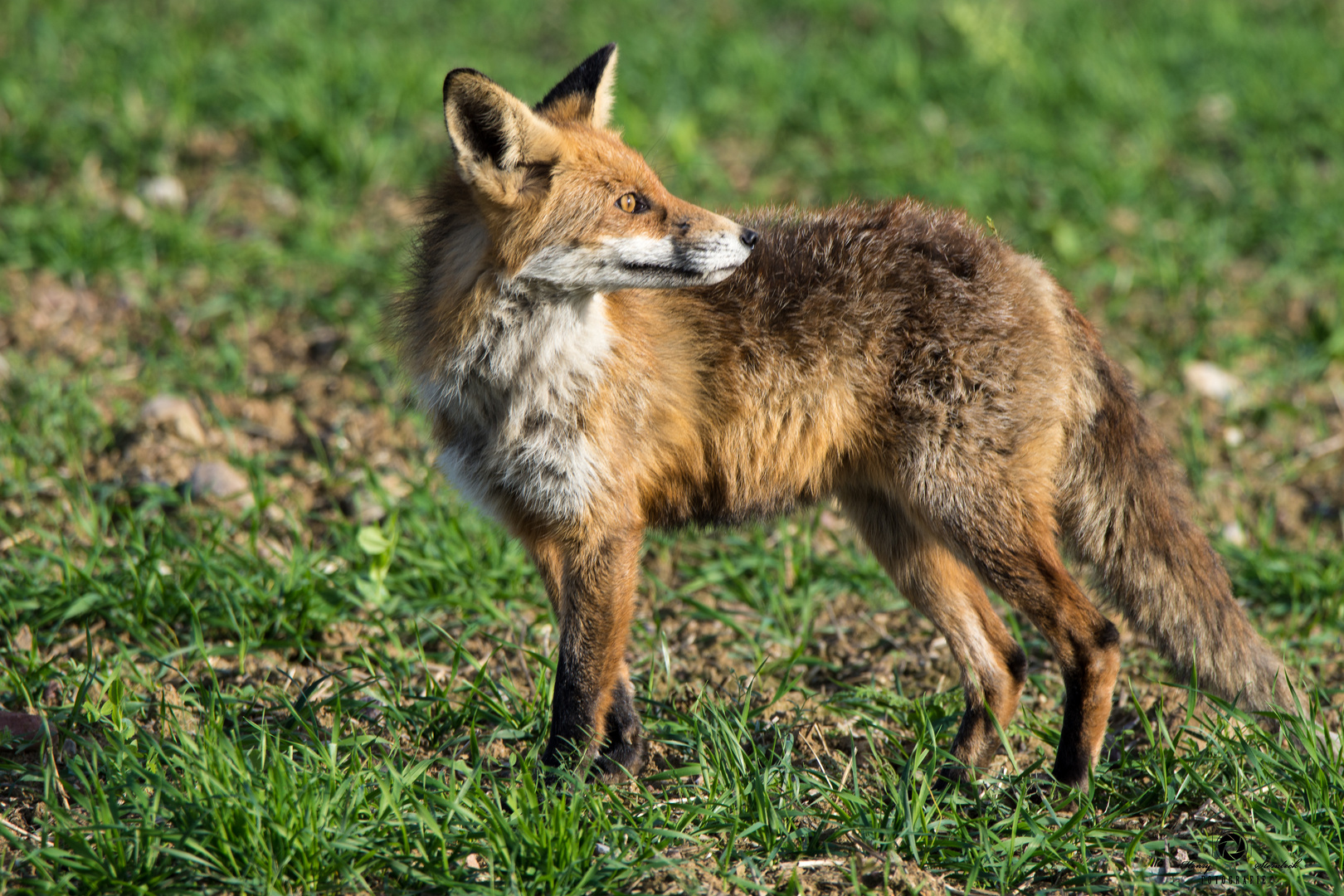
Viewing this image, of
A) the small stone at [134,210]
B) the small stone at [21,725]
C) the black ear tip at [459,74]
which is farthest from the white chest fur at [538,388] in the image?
the small stone at [134,210]

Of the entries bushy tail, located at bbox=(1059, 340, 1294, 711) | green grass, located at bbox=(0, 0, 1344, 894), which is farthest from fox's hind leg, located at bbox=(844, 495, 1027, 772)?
bushy tail, located at bbox=(1059, 340, 1294, 711)

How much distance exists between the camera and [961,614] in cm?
378

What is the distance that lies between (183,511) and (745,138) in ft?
15.0

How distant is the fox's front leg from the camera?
3.29m

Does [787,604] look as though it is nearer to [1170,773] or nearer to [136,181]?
[1170,773]

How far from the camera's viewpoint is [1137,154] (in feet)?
23.3

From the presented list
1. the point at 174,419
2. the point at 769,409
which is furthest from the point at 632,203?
the point at 174,419

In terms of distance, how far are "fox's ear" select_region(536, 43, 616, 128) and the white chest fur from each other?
2.22 ft

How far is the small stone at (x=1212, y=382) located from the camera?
5.50m

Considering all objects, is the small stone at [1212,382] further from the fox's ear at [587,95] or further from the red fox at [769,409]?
the fox's ear at [587,95]

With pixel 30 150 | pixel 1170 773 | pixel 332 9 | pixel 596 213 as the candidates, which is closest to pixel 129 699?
pixel 596 213

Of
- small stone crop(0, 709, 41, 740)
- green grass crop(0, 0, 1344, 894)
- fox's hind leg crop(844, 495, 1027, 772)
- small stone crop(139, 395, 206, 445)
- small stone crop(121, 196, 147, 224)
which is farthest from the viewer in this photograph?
small stone crop(121, 196, 147, 224)

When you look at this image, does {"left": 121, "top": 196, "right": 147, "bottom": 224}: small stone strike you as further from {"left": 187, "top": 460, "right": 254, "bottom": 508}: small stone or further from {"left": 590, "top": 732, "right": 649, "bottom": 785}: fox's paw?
{"left": 590, "top": 732, "right": 649, "bottom": 785}: fox's paw

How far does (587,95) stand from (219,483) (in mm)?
2336
